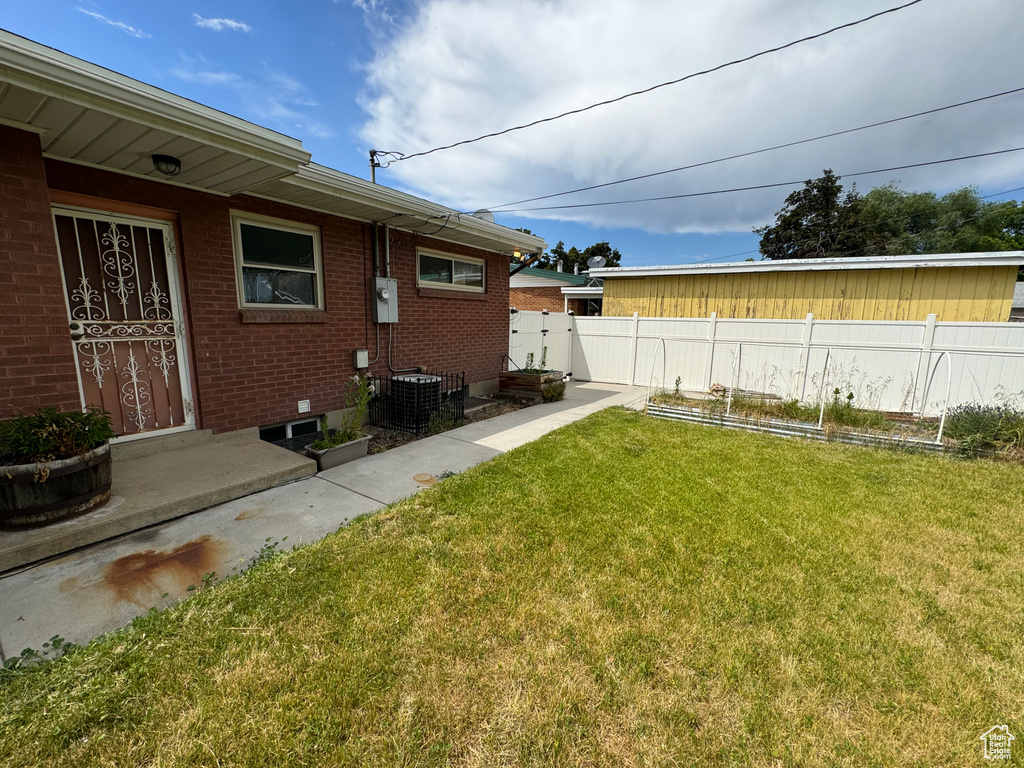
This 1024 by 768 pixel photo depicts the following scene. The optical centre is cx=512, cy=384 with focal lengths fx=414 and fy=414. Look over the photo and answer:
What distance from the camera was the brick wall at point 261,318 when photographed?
3725 mm

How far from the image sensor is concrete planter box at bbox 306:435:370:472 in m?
4.27

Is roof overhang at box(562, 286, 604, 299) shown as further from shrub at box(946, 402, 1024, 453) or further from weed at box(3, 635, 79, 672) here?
weed at box(3, 635, 79, 672)

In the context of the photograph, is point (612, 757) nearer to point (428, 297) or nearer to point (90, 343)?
point (90, 343)

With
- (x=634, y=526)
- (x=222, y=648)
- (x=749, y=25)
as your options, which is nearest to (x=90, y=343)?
(x=222, y=648)

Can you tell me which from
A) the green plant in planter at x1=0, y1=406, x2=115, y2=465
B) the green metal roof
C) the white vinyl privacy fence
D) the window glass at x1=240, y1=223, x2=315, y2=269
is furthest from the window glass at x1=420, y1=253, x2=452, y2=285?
the green metal roof

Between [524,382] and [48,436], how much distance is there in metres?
6.34

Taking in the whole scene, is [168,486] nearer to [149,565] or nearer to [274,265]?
[149,565]

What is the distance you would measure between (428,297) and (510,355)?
9.79ft

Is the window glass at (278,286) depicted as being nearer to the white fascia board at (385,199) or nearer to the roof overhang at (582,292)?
the white fascia board at (385,199)

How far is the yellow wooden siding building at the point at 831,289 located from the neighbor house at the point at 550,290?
323 cm

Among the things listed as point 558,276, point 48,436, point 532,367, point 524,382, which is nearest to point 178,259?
point 48,436

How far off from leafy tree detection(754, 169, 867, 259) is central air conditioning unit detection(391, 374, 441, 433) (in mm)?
31558

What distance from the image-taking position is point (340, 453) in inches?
175

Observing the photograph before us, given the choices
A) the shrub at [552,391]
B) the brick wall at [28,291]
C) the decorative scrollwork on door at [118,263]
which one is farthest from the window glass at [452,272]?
the brick wall at [28,291]
